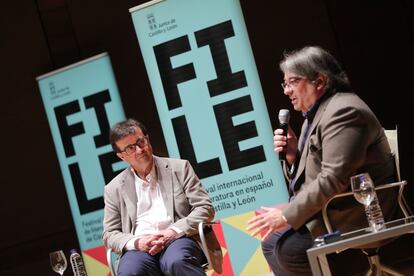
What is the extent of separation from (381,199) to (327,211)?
269mm

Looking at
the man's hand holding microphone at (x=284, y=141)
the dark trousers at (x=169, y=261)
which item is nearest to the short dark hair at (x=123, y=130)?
the dark trousers at (x=169, y=261)

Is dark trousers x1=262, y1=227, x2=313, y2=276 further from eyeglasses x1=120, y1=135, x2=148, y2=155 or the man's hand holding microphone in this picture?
eyeglasses x1=120, y1=135, x2=148, y2=155

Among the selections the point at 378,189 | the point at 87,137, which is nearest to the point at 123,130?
the point at 87,137

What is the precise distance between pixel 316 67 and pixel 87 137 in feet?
8.76

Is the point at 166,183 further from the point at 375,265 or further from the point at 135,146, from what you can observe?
the point at 375,265

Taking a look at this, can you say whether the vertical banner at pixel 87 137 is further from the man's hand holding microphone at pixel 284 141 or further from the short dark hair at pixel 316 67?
the short dark hair at pixel 316 67

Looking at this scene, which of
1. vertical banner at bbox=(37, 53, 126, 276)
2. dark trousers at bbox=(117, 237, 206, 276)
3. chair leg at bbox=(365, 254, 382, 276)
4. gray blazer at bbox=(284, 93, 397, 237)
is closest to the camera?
gray blazer at bbox=(284, 93, 397, 237)

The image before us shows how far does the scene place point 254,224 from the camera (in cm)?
299

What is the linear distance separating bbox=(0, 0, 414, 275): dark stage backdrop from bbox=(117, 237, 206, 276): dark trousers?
1.65m

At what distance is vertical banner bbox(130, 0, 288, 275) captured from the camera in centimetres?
480

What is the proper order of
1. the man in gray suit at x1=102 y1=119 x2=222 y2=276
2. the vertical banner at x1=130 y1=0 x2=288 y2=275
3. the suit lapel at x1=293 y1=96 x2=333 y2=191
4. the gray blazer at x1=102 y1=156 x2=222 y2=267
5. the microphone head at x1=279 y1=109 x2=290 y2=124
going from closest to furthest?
the suit lapel at x1=293 y1=96 x2=333 y2=191, the microphone head at x1=279 y1=109 x2=290 y2=124, the man in gray suit at x1=102 y1=119 x2=222 y2=276, the gray blazer at x1=102 y1=156 x2=222 y2=267, the vertical banner at x1=130 y1=0 x2=288 y2=275

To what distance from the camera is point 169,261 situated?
144 inches

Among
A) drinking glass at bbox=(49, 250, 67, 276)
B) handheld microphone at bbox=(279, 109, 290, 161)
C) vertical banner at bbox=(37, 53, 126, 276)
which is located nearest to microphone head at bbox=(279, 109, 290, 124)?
handheld microphone at bbox=(279, 109, 290, 161)

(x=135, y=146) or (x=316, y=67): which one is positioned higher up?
(x=316, y=67)
